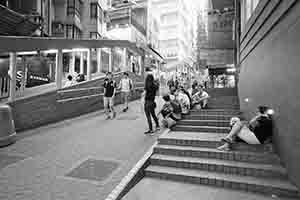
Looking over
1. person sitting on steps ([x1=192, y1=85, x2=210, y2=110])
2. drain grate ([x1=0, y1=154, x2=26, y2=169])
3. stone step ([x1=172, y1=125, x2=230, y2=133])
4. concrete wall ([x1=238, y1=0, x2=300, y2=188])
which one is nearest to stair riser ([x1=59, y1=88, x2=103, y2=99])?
drain grate ([x1=0, y1=154, x2=26, y2=169])

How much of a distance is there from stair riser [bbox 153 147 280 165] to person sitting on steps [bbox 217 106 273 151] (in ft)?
0.66

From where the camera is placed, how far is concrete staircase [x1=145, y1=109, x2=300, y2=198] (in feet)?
11.0

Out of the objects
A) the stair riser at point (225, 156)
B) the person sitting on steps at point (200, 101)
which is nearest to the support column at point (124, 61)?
the person sitting on steps at point (200, 101)

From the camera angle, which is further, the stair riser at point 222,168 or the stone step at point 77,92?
the stone step at point 77,92

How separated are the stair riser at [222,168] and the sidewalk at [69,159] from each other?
682 mm

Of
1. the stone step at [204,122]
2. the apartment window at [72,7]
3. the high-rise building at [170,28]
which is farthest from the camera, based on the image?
the high-rise building at [170,28]

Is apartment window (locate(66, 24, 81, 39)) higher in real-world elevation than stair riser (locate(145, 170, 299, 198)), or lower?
higher

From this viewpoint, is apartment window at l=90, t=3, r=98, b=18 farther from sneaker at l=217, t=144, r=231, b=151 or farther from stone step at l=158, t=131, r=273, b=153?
sneaker at l=217, t=144, r=231, b=151

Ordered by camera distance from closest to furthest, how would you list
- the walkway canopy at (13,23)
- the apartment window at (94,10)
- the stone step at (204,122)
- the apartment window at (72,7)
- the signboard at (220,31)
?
the stone step at (204,122), the walkway canopy at (13,23), the signboard at (220,31), the apartment window at (72,7), the apartment window at (94,10)

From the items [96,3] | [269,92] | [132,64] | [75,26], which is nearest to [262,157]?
[269,92]

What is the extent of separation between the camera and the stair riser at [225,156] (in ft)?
12.6

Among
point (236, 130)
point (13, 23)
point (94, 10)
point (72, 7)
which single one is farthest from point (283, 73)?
point (94, 10)

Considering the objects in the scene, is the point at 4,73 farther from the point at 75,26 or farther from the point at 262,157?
the point at 75,26

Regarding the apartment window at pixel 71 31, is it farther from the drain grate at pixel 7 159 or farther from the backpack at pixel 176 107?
the drain grate at pixel 7 159
